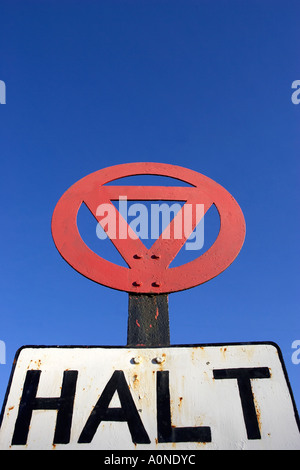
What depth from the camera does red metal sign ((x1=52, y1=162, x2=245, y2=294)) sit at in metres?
2.23

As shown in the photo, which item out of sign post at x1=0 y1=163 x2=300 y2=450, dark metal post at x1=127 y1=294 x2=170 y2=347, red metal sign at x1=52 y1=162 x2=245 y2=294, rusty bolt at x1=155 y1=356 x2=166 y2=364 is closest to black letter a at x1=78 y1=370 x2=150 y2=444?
sign post at x1=0 y1=163 x2=300 y2=450

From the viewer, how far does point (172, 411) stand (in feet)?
4.67

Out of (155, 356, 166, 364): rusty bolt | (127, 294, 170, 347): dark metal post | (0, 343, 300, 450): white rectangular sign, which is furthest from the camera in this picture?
(127, 294, 170, 347): dark metal post

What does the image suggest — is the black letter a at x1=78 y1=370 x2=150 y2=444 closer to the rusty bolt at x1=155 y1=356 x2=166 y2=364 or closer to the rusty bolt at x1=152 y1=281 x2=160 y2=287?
the rusty bolt at x1=155 y1=356 x2=166 y2=364

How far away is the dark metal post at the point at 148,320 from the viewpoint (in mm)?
2012

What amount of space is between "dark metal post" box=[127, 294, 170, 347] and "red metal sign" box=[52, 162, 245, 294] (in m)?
0.05

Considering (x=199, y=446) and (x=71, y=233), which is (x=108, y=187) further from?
(x=199, y=446)

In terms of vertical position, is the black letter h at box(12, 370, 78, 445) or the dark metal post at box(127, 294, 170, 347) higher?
the dark metal post at box(127, 294, 170, 347)

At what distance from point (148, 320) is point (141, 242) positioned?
1.79 ft

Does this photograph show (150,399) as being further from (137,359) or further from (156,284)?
(156,284)

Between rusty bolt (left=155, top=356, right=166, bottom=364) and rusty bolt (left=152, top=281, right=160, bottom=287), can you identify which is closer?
rusty bolt (left=155, top=356, right=166, bottom=364)

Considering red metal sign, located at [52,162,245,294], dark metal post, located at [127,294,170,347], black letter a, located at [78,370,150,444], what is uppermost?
red metal sign, located at [52,162,245,294]

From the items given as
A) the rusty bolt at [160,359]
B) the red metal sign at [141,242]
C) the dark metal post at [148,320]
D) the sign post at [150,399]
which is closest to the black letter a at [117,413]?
the sign post at [150,399]

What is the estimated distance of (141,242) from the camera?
2441mm
